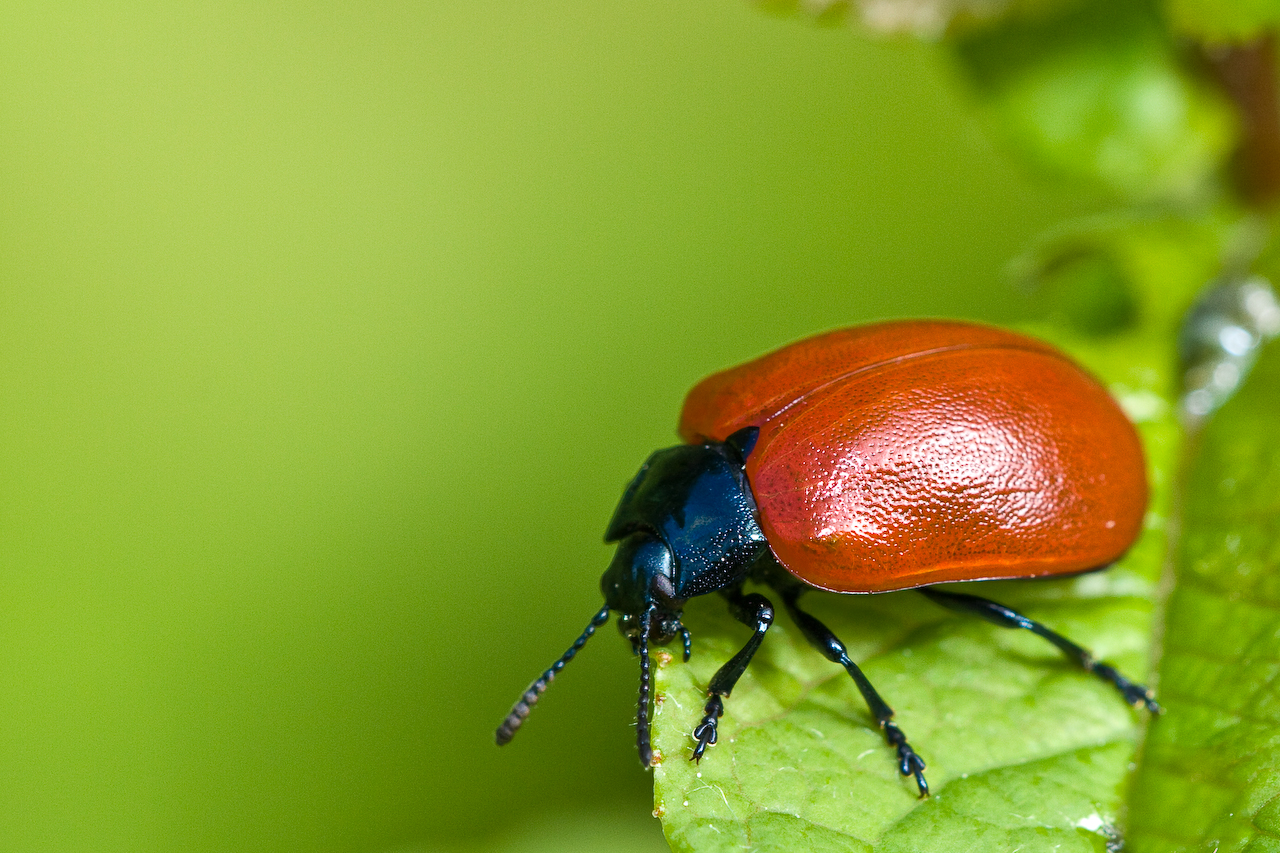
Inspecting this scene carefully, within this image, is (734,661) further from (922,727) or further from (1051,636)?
(1051,636)

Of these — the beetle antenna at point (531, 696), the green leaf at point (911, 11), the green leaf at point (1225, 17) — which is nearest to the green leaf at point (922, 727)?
the beetle antenna at point (531, 696)

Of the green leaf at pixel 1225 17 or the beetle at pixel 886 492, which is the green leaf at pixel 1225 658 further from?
the green leaf at pixel 1225 17

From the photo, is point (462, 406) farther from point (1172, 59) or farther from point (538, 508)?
point (1172, 59)

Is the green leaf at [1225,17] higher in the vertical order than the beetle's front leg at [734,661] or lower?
higher

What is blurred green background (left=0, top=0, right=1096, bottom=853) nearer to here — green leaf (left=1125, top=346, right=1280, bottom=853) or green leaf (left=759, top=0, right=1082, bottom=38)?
green leaf (left=1125, top=346, right=1280, bottom=853)

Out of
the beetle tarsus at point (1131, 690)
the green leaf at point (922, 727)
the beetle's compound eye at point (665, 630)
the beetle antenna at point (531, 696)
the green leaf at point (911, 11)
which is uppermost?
the green leaf at point (911, 11)

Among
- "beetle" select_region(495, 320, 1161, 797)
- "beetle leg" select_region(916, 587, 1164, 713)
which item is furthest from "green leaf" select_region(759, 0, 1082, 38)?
"beetle leg" select_region(916, 587, 1164, 713)

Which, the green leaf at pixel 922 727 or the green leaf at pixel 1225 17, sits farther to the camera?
the green leaf at pixel 1225 17
